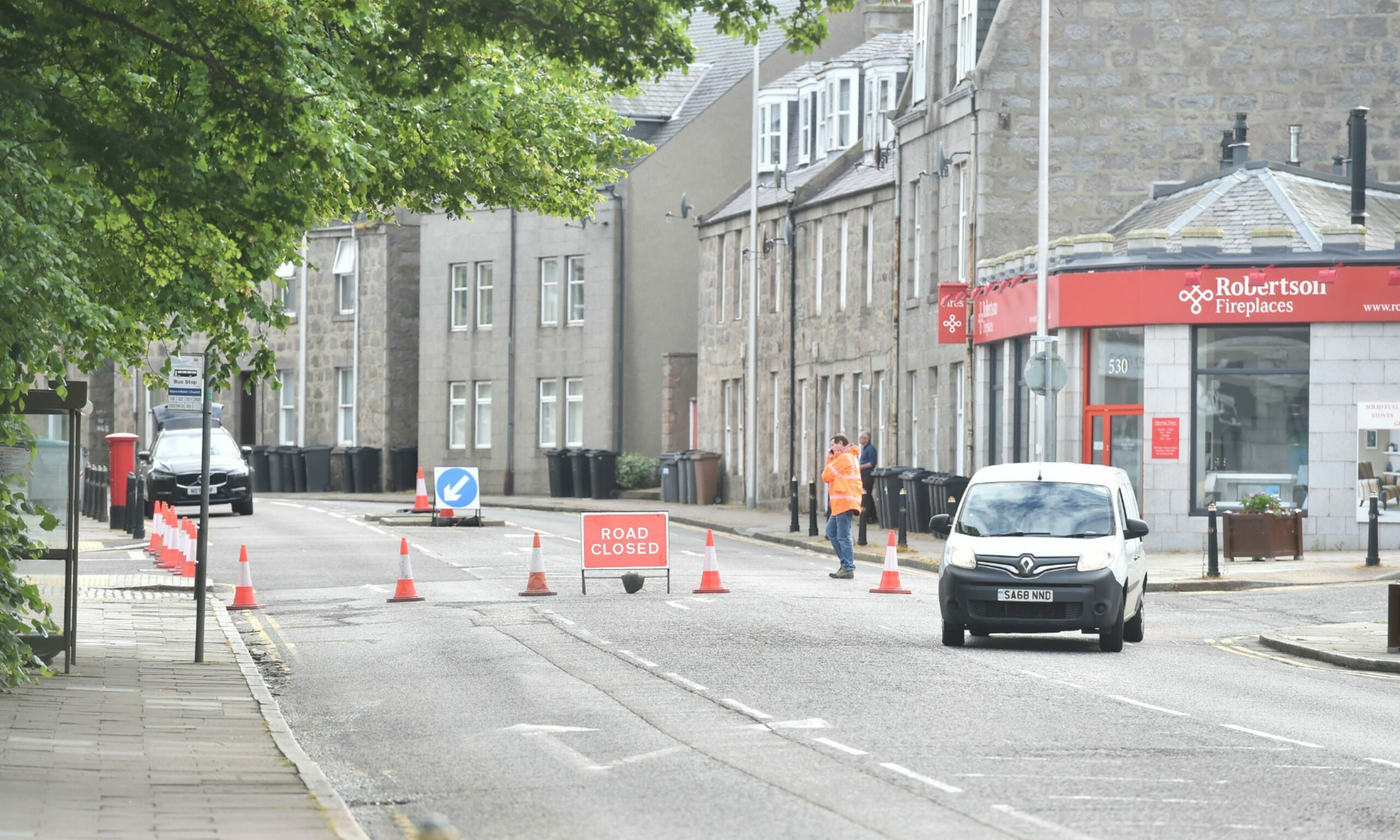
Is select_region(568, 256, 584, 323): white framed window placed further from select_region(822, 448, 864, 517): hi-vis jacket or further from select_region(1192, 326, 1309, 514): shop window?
select_region(822, 448, 864, 517): hi-vis jacket

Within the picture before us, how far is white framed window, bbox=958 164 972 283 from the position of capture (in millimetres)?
38938

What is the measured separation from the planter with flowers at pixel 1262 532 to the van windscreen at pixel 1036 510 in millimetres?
10795

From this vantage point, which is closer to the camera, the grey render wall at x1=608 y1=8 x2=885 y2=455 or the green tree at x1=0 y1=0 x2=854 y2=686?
the green tree at x1=0 y1=0 x2=854 y2=686

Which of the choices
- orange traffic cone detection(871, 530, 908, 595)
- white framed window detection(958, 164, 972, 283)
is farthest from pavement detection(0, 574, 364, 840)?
white framed window detection(958, 164, 972, 283)

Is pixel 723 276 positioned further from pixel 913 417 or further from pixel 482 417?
pixel 913 417

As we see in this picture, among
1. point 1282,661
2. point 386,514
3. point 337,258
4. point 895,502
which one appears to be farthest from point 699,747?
point 337,258

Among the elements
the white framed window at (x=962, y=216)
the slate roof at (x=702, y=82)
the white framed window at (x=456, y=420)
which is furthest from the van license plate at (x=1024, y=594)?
the white framed window at (x=456, y=420)

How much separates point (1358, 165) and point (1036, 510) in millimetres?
17914

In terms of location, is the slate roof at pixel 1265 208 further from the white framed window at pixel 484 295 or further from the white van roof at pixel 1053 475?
the white framed window at pixel 484 295

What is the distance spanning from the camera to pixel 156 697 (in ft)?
46.8

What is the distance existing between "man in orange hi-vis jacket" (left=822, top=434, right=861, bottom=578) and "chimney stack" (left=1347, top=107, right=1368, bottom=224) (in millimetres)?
11711

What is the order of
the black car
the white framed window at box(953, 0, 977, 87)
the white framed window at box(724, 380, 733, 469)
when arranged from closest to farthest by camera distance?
the white framed window at box(953, 0, 977, 87) → the black car → the white framed window at box(724, 380, 733, 469)

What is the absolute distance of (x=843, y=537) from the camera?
88.0 ft

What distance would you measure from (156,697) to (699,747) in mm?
4301
